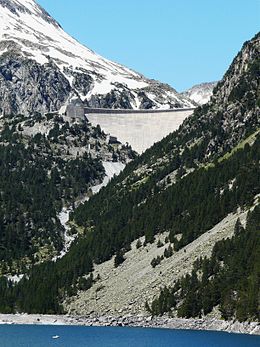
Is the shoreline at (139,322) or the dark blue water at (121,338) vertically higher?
the shoreline at (139,322)

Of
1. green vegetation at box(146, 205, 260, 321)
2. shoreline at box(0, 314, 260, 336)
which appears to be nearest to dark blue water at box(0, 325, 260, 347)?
shoreline at box(0, 314, 260, 336)

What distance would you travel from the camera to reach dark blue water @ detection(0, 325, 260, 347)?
13325 centimetres

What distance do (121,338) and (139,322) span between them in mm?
22568

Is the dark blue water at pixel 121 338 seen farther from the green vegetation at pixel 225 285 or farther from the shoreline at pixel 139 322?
the green vegetation at pixel 225 285

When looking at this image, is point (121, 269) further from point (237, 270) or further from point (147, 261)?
point (237, 270)

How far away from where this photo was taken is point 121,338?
14162cm

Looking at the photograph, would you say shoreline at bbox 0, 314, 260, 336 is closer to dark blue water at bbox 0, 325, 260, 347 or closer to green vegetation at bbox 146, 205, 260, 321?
green vegetation at bbox 146, 205, 260, 321

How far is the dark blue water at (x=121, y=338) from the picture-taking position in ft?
437

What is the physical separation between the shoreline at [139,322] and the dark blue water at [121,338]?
350 centimetres

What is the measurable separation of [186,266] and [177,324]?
68.4 ft

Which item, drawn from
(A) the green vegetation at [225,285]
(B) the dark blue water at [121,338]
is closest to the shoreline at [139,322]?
(A) the green vegetation at [225,285]

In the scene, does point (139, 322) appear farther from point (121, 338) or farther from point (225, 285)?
point (121, 338)

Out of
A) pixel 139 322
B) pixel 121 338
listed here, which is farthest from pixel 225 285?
pixel 121 338

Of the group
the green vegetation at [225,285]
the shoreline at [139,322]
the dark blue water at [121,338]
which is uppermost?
the green vegetation at [225,285]
